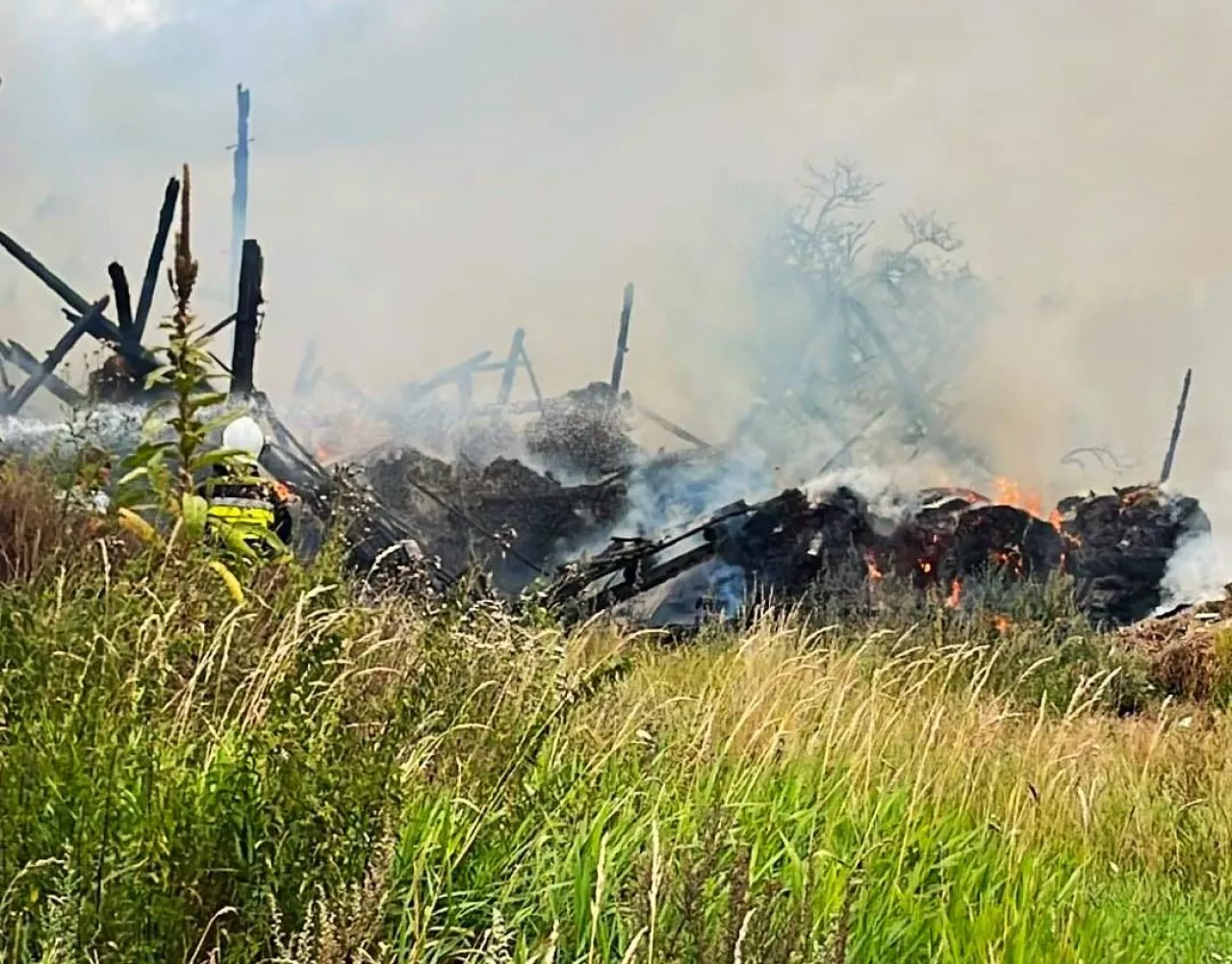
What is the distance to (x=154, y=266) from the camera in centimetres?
1355

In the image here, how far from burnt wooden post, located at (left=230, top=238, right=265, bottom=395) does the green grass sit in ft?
23.8

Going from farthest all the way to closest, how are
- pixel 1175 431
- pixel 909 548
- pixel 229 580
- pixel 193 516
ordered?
pixel 1175 431, pixel 909 548, pixel 193 516, pixel 229 580

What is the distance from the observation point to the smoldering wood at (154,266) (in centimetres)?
1334

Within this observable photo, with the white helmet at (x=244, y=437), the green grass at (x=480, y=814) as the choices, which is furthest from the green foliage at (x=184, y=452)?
the white helmet at (x=244, y=437)

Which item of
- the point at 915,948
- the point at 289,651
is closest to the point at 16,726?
the point at 289,651

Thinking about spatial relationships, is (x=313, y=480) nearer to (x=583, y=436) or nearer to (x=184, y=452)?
(x=583, y=436)

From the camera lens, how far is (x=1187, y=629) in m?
11.0

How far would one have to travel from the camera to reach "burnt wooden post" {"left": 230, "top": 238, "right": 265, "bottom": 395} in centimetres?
1191

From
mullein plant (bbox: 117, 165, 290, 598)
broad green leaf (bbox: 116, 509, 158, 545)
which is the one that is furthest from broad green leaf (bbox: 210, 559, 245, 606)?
broad green leaf (bbox: 116, 509, 158, 545)

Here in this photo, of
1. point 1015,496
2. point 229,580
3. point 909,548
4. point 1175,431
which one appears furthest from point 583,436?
point 229,580

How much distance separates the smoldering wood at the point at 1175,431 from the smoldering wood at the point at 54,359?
11.2 m

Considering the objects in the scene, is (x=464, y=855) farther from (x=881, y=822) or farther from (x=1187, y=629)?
(x=1187, y=629)

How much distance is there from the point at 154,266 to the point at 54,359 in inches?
50.6

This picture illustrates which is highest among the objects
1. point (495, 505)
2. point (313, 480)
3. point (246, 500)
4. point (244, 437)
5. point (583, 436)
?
point (583, 436)
